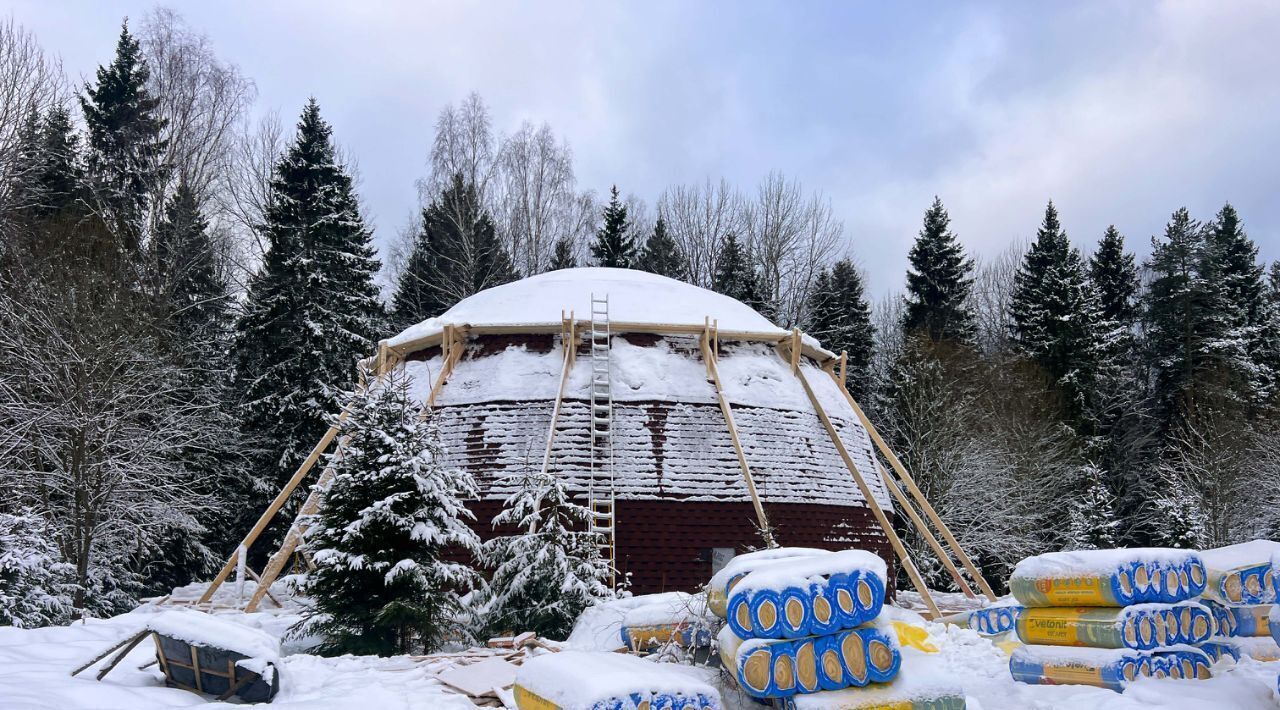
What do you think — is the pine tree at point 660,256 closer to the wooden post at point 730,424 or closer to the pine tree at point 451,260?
the pine tree at point 451,260

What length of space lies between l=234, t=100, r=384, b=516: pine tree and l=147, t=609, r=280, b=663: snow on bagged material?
15.9 meters

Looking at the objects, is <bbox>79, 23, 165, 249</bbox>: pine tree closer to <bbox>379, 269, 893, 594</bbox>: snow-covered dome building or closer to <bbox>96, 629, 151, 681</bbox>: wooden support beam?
<bbox>379, 269, 893, 594</bbox>: snow-covered dome building

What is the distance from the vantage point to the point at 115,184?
2797cm

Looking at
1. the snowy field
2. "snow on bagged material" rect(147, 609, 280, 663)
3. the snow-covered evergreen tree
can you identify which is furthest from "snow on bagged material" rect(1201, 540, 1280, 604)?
the snow-covered evergreen tree

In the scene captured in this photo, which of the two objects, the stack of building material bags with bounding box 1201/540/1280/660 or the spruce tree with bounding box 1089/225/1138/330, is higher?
the spruce tree with bounding box 1089/225/1138/330

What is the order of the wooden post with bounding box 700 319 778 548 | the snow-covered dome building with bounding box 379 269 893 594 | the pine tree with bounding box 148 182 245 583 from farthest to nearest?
the pine tree with bounding box 148 182 245 583 < the snow-covered dome building with bounding box 379 269 893 594 < the wooden post with bounding box 700 319 778 548

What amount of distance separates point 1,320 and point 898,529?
74.4 ft

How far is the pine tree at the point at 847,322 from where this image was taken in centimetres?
3225

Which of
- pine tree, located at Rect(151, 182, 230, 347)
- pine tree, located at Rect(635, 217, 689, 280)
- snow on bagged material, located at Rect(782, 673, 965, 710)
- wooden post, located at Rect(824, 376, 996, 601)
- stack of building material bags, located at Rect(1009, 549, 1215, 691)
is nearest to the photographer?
snow on bagged material, located at Rect(782, 673, 965, 710)

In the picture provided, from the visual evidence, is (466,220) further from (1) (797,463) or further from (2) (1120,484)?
(2) (1120,484)

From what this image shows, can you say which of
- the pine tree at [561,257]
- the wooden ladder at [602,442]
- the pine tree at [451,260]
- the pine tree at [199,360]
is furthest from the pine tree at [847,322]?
the pine tree at [199,360]

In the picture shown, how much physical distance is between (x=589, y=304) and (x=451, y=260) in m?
17.5

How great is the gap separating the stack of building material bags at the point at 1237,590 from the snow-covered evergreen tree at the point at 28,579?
12962mm

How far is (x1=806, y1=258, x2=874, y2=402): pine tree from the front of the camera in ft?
106
